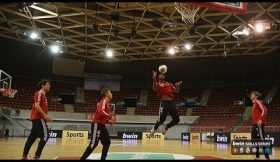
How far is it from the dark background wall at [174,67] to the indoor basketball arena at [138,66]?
0.36 ft

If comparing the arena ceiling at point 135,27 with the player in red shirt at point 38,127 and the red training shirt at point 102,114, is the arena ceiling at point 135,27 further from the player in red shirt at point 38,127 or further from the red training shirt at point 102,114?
the red training shirt at point 102,114

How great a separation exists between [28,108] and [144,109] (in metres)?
12.7

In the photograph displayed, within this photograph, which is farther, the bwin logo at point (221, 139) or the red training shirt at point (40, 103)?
the bwin logo at point (221, 139)

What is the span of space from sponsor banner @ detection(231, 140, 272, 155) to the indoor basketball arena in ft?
32.2

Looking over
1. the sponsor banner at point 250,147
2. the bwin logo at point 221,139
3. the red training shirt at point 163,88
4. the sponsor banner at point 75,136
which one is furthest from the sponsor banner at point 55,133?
the sponsor banner at point 250,147

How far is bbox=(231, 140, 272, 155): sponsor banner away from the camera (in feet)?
27.0

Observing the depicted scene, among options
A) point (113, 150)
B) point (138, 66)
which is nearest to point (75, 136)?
point (113, 150)

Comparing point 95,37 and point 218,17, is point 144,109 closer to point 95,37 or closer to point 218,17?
point 95,37

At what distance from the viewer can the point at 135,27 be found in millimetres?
25047

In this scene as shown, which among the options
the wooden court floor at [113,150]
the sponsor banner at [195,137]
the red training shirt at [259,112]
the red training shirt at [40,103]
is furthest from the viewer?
the sponsor banner at [195,137]

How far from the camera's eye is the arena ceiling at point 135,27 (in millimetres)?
21531

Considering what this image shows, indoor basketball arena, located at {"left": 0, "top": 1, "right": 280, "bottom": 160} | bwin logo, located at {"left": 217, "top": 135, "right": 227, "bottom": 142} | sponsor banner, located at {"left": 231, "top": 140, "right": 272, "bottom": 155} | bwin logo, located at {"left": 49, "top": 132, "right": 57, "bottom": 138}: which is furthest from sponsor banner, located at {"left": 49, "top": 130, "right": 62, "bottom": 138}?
sponsor banner, located at {"left": 231, "top": 140, "right": 272, "bottom": 155}

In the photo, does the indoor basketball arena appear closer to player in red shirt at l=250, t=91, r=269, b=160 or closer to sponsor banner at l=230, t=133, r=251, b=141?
sponsor banner at l=230, t=133, r=251, b=141

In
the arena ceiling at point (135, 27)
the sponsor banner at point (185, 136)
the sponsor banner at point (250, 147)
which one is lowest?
the sponsor banner at point (185, 136)
